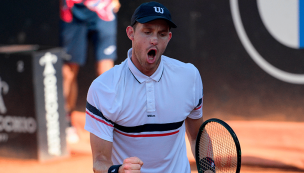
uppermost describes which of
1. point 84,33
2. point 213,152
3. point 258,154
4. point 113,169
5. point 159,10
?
point 159,10

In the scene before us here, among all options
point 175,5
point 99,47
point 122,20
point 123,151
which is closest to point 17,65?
point 99,47

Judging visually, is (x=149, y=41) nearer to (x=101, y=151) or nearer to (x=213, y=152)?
(x=101, y=151)

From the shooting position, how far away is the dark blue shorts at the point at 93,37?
14.9 feet

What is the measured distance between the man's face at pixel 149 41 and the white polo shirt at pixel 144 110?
0.25 feet

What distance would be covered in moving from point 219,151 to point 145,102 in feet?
1.81

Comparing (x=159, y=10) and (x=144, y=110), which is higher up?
(x=159, y=10)

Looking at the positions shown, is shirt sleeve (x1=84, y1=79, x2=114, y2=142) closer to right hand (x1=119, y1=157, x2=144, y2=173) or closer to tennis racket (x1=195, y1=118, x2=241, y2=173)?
right hand (x1=119, y1=157, x2=144, y2=173)

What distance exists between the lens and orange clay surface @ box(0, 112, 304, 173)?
4.04m

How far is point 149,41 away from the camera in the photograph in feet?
5.70

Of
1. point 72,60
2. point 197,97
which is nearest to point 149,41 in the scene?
point 197,97

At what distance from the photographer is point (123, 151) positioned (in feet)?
6.12

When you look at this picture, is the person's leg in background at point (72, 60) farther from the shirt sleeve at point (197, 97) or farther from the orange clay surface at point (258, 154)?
the shirt sleeve at point (197, 97)

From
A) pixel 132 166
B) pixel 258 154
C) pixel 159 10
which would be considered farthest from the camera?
pixel 258 154

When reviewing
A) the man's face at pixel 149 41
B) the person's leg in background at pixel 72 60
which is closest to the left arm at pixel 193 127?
the man's face at pixel 149 41
